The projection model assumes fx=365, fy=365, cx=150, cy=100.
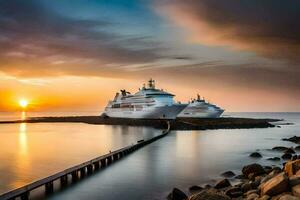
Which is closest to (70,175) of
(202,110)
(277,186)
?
(277,186)

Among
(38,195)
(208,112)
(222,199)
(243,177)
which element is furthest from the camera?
(208,112)

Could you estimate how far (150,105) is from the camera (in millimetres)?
109250

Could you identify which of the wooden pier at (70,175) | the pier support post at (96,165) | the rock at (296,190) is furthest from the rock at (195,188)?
the pier support post at (96,165)

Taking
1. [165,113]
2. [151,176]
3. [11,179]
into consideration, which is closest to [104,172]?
[151,176]

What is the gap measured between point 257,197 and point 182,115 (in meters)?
115

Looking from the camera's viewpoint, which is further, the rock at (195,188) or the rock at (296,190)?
the rock at (195,188)

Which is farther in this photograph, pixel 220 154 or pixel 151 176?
pixel 220 154

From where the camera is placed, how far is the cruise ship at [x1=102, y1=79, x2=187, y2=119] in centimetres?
10719

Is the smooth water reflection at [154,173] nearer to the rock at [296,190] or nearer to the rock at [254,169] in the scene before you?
the rock at [254,169]

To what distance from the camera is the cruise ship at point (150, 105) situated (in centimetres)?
10719

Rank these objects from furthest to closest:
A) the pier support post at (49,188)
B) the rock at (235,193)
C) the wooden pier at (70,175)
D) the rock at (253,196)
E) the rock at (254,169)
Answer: the rock at (254,169), the pier support post at (49,188), the wooden pier at (70,175), the rock at (235,193), the rock at (253,196)

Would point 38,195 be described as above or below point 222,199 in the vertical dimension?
below

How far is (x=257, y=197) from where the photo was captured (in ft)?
41.3

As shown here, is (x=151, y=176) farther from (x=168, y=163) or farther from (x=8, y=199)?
(x=8, y=199)
